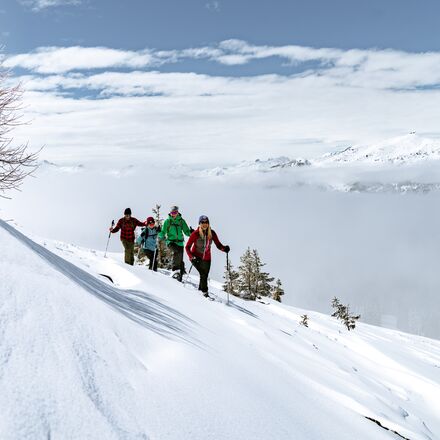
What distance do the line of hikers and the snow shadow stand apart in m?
5.26

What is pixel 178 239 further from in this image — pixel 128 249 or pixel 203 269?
pixel 128 249

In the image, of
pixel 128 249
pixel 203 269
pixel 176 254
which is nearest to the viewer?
pixel 203 269

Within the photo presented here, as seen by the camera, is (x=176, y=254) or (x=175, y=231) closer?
(x=175, y=231)

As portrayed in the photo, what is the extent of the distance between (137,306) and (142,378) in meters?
2.90

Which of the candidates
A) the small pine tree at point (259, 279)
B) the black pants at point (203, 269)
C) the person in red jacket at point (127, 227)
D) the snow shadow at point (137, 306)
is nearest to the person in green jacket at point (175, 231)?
the black pants at point (203, 269)

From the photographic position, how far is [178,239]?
14727 mm

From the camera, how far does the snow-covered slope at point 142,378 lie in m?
2.96

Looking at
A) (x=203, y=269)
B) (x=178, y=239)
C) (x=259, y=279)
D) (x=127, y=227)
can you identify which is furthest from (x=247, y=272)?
(x=203, y=269)

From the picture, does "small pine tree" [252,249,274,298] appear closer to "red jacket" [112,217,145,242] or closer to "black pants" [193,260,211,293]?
"red jacket" [112,217,145,242]

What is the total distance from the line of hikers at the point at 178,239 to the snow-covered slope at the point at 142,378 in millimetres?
5150

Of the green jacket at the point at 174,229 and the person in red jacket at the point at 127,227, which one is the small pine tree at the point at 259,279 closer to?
the person in red jacket at the point at 127,227

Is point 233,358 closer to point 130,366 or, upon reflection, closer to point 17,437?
point 130,366

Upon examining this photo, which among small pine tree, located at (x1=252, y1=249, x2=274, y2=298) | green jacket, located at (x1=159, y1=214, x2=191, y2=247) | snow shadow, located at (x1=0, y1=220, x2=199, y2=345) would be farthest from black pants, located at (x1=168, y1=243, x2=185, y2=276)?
small pine tree, located at (x1=252, y1=249, x2=274, y2=298)

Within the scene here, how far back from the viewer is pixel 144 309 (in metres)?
6.75
